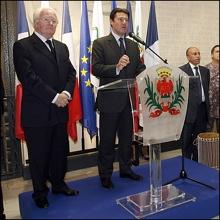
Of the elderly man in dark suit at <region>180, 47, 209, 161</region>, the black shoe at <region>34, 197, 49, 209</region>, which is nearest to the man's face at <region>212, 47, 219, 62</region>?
the elderly man in dark suit at <region>180, 47, 209, 161</region>

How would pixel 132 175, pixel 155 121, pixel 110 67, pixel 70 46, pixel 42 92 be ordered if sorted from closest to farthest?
pixel 155 121
pixel 42 92
pixel 110 67
pixel 132 175
pixel 70 46

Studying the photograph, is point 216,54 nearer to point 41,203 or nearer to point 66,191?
point 66,191

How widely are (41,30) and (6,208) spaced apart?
5.67ft

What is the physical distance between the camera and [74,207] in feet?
7.18

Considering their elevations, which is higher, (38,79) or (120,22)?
(120,22)

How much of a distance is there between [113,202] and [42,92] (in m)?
0.95

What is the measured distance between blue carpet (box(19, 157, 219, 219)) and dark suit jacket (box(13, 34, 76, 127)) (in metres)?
0.61

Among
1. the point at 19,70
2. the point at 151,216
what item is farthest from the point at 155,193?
the point at 19,70

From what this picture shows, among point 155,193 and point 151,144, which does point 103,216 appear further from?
point 151,144

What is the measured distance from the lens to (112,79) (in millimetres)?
2547

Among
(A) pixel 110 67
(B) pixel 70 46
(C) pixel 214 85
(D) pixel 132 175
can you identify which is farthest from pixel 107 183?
(C) pixel 214 85

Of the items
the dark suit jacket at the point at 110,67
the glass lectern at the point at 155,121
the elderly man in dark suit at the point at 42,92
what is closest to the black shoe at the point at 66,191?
the elderly man in dark suit at the point at 42,92

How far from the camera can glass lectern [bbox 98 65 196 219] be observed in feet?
Result: 6.34

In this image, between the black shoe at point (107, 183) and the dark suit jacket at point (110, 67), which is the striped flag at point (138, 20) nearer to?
the dark suit jacket at point (110, 67)
